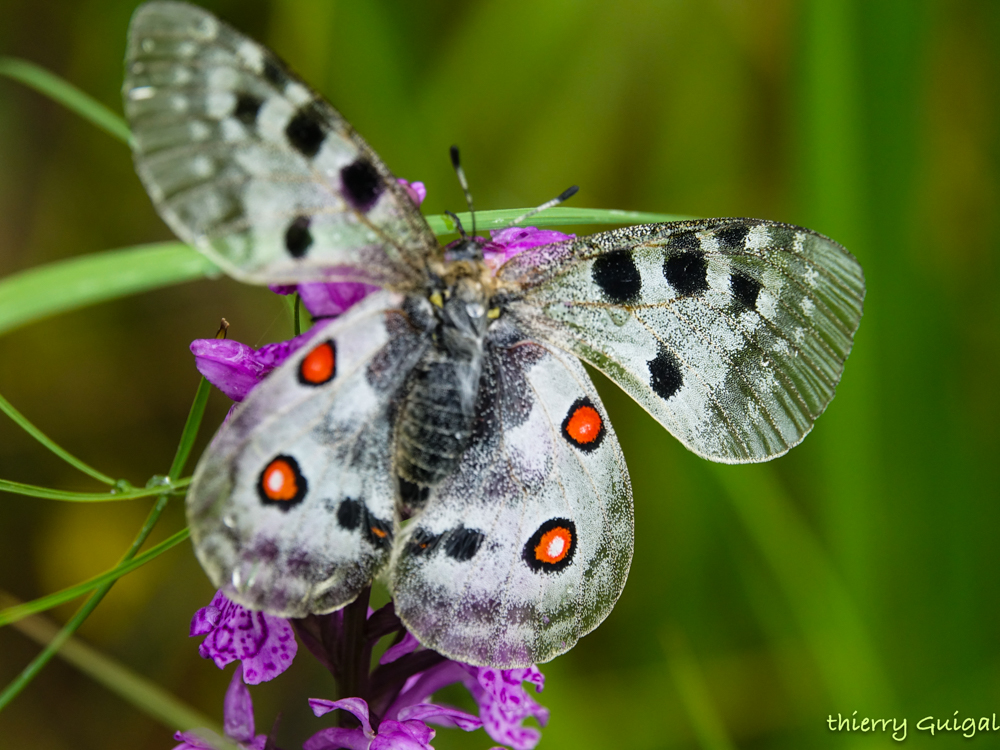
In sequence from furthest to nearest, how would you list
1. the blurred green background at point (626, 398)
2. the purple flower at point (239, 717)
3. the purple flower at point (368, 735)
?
the blurred green background at point (626, 398) → the purple flower at point (239, 717) → the purple flower at point (368, 735)

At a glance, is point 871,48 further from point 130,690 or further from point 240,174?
point 130,690

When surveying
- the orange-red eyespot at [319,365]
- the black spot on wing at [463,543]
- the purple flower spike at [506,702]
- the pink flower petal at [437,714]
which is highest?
the orange-red eyespot at [319,365]

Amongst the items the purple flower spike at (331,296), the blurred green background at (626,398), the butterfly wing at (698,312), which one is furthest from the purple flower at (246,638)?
the blurred green background at (626,398)

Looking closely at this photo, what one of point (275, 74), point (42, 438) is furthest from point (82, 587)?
point (275, 74)

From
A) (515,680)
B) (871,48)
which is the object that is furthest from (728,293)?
(871,48)

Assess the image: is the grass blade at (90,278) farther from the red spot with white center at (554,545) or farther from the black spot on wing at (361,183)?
the red spot with white center at (554,545)

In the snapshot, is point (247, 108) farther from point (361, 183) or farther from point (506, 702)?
point (506, 702)

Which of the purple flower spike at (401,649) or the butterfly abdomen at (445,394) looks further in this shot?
the purple flower spike at (401,649)
